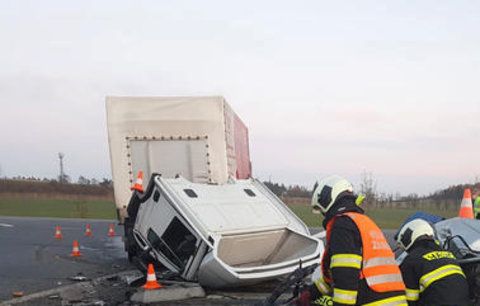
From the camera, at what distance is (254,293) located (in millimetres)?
8039

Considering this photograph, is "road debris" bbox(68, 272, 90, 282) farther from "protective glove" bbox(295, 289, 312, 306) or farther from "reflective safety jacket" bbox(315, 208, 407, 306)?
"reflective safety jacket" bbox(315, 208, 407, 306)

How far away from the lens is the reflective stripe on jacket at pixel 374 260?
350 centimetres

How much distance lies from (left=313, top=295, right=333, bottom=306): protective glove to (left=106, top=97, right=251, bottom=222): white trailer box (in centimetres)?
520

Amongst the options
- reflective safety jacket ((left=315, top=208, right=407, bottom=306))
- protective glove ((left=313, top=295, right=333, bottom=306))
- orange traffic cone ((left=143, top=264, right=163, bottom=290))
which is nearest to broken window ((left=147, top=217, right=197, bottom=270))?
orange traffic cone ((left=143, top=264, right=163, bottom=290))

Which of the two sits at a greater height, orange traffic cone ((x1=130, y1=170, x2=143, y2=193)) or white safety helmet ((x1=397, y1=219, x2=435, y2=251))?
white safety helmet ((x1=397, y1=219, x2=435, y2=251))

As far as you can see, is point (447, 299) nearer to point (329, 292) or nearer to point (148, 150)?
point (329, 292)

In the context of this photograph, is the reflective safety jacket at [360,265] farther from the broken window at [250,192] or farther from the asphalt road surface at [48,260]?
the asphalt road surface at [48,260]

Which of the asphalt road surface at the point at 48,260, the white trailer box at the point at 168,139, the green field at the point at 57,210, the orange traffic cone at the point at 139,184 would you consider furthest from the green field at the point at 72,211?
the orange traffic cone at the point at 139,184

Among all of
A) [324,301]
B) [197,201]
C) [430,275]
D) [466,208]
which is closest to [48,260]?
[197,201]

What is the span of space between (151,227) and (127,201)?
1.11m

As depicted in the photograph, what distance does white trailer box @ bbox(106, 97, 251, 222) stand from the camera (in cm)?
937

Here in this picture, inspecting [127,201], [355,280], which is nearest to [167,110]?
[127,201]

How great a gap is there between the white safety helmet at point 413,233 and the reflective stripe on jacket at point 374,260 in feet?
2.12

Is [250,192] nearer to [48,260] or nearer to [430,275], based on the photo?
[430,275]
